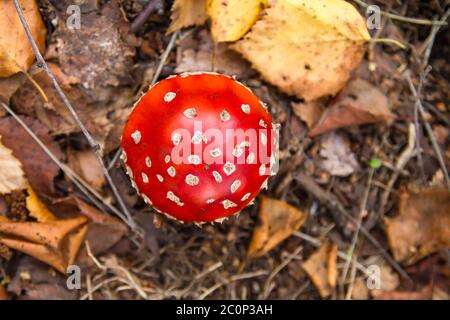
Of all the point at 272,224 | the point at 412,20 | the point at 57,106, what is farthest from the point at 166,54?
the point at 412,20

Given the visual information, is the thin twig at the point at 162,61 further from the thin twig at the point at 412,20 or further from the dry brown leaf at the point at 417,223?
the dry brown leaf at the point at 417,223

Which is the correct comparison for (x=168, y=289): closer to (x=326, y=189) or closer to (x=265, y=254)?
(x=265, y=254)

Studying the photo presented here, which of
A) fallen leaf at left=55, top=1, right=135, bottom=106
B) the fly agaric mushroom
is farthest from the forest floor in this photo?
the fly agaric mushroom

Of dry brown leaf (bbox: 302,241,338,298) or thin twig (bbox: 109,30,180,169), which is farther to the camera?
dry brown leaf (bbox: 302,241,338,298)

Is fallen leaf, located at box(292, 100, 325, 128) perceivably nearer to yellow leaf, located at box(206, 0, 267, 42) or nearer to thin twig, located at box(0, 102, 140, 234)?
yellow leaf, located at box(206, 0, 267, 42)

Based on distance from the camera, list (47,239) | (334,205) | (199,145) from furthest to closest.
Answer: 1. (334,205)
2. (47,239)
3. (199,145)

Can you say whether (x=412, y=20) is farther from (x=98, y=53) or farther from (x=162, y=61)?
(x=98, y=53)
